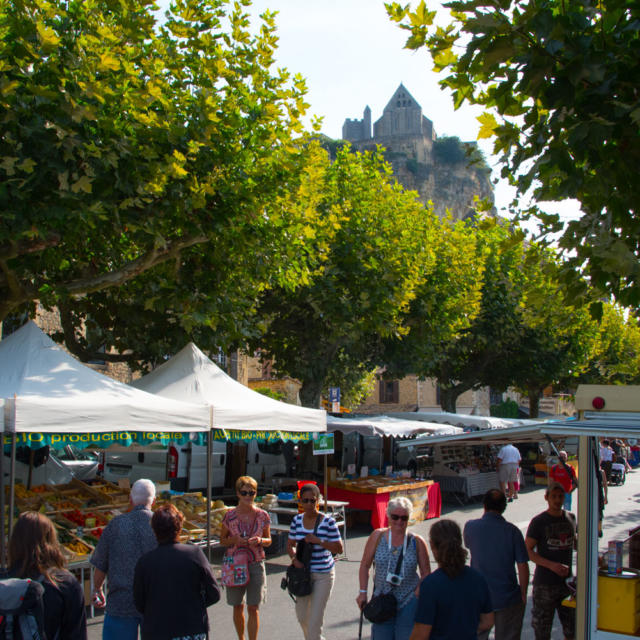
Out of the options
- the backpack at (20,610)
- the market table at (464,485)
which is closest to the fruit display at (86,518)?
the backpack at (20,610)

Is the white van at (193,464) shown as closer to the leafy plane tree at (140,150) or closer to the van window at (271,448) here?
the van window at (271,448)

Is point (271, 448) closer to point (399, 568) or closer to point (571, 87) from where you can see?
point (399, 568)

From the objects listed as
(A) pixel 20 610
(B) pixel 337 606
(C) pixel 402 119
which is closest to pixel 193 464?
(B) pixel 337 606

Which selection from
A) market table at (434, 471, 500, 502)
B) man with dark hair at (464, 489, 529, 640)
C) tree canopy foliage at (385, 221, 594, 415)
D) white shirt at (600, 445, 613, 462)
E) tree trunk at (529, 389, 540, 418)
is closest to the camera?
man with dark hair at (464, 489, 529, 640)

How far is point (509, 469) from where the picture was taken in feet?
59.7

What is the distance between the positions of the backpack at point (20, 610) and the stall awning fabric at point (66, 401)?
3.69 meters

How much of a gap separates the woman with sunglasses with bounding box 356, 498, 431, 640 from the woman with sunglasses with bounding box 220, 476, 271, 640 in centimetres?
152

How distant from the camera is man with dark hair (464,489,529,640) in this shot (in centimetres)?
532

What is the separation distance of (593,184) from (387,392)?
52.3m

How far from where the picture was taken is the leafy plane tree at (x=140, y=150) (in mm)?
7852

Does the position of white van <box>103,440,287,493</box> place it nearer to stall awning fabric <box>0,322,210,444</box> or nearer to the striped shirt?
stall awning fabric <box>0,322,210,444</box>

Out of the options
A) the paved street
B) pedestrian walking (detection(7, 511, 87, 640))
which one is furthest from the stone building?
pedestrian walking (detection(7, 511, 87, 640))

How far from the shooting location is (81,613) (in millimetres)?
3691

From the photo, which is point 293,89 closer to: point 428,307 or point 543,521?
point 543,521
